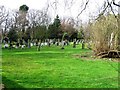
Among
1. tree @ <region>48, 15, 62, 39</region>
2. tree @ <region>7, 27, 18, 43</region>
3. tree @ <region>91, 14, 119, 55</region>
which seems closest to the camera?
tree @ <region>91, 14, 119, 55</region>

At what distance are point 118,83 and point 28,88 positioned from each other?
11.1 feet

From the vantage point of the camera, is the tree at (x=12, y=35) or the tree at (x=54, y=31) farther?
the tree at (x=54, y=31)

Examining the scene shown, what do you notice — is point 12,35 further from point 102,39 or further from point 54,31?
point 102,39

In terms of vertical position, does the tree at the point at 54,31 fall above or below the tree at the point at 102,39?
above

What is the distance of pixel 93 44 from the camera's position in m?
25.8

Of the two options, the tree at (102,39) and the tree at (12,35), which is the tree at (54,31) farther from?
the tree at (102,39)

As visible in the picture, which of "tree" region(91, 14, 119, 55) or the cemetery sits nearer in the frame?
the cemetery

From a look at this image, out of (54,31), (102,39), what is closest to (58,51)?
(102,39)

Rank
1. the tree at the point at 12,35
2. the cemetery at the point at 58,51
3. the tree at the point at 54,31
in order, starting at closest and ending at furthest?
the cemetery at the point at 58,51 < the tree at the point at 12,35 < the tree at the point at 54,31

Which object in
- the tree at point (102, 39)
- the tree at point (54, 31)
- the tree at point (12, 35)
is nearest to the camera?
the tree at point (102, 39)

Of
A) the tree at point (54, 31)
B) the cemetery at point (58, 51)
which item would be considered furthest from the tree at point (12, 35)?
the tree at point (54, 31)

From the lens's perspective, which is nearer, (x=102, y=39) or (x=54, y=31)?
(x=102, y=39)

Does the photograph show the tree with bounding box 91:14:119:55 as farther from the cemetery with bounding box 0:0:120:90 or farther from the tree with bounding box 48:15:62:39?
the tree with bounding box 48:15:62:39

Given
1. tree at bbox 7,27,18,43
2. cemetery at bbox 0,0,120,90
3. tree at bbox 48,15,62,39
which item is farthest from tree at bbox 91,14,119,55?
tree at bbox 48,15,62,39
